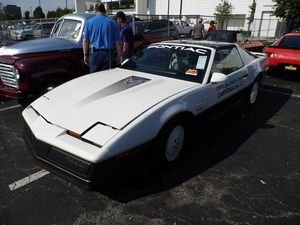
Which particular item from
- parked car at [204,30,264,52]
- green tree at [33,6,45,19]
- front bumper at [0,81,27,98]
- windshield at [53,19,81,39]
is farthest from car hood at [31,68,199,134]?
green tree at [33,6,45,19]

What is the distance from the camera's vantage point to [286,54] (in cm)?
726

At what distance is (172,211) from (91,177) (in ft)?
2.79

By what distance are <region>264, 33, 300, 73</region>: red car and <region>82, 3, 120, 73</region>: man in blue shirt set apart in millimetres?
4884

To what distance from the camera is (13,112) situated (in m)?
4.85

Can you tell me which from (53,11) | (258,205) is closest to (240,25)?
(258,205)

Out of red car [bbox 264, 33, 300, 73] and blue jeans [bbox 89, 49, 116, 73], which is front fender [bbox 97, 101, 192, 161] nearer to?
blue jeans [bbox 89, 49, 116, 73]

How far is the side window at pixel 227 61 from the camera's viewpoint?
146 inches

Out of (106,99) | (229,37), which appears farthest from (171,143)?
(229,37)

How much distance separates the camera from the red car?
7.08m

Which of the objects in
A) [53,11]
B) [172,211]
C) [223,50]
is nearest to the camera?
[172,211]

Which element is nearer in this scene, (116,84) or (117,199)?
(117,199)

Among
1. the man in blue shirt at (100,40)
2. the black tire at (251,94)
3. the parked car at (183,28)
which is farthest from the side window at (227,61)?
the parked car at (183,28)

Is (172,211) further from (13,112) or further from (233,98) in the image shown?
(13,112)

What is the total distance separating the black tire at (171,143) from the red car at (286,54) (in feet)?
18.0
